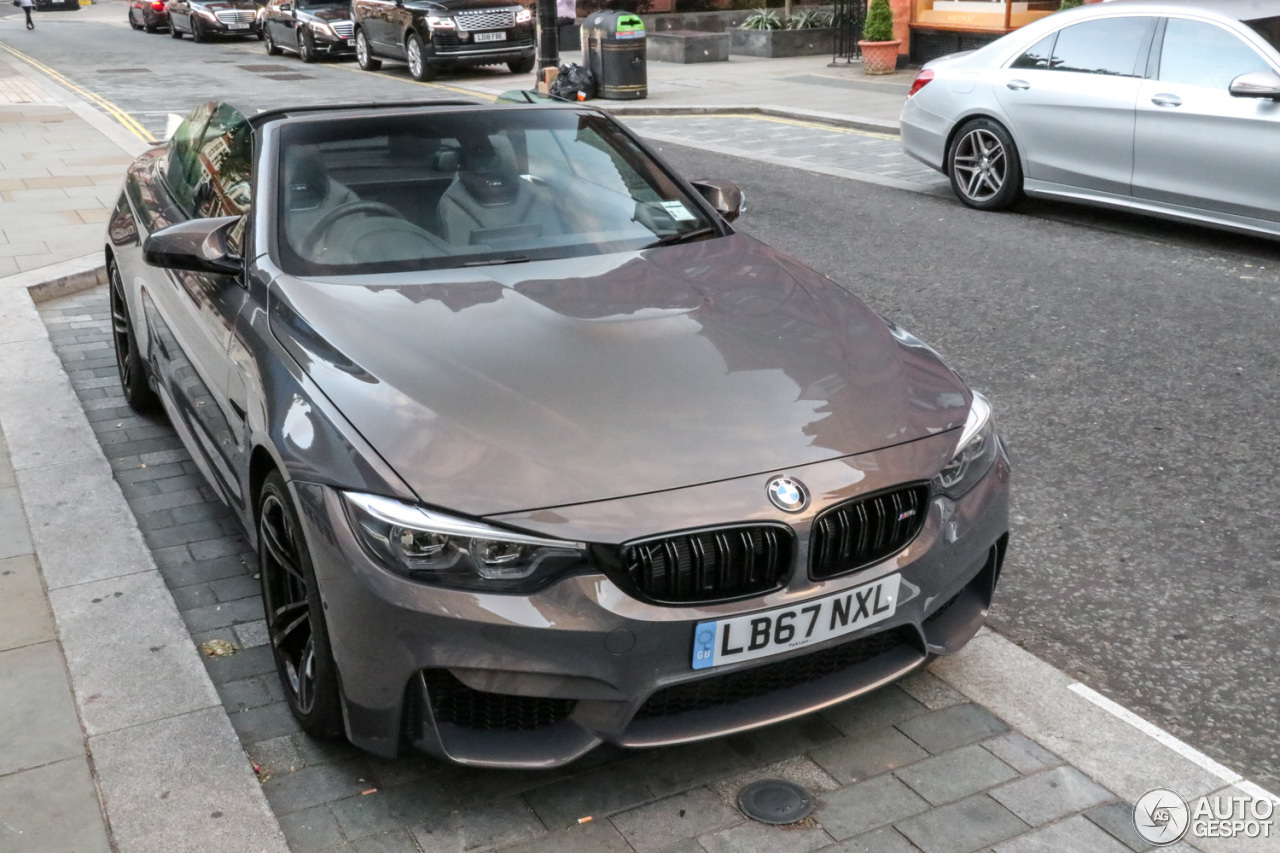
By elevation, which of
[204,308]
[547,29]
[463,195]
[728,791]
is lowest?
[728,791]

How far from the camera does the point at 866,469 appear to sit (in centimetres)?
302

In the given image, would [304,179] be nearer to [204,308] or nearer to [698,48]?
[204,308]

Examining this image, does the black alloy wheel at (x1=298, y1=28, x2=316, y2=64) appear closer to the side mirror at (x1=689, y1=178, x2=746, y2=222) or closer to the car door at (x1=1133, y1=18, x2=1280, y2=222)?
the car door at (x1=1133, y1=18, x2=1280, y2=222)

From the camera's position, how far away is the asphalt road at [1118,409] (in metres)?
3.79

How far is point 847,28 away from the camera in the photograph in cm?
2284

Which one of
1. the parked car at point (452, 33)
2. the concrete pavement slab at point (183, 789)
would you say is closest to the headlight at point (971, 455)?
the concrete pavement slab at point (183, 789)

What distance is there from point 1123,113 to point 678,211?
575 cm

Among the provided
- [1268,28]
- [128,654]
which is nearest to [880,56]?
[1268,28]

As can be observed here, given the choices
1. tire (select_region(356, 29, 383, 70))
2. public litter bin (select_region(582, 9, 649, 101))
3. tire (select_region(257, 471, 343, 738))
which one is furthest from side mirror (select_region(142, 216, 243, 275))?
tire (select_region(356, 29, 383, 70))

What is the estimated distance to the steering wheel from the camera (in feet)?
13.1

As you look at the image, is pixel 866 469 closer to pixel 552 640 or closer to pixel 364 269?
pixel 552 640

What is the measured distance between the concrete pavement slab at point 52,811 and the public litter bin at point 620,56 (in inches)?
647

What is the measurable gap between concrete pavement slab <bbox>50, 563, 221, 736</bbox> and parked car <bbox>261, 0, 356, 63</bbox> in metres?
23.4

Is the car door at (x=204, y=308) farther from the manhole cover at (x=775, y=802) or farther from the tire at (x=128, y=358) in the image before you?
the manhole cover at (x=775, y=802)
